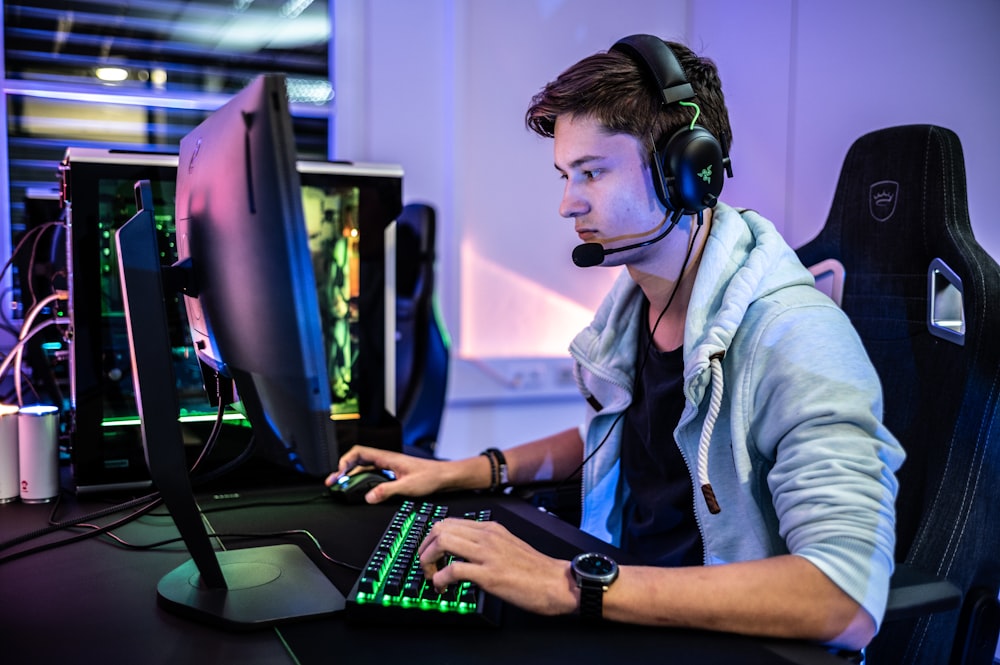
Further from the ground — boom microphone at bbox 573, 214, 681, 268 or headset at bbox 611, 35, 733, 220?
headset at bbox 611, 35, 733, 220

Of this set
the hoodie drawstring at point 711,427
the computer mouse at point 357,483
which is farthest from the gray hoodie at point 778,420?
the computer mouse at point 357,483

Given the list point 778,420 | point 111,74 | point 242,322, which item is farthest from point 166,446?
point 111,74

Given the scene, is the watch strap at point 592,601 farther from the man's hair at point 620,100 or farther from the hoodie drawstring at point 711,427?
the man's hair at point 620,100

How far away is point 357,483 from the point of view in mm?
1164

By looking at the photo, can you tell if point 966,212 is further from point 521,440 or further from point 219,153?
point 521,440

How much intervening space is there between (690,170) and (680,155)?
0.08 ft

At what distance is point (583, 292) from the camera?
10.2 ft

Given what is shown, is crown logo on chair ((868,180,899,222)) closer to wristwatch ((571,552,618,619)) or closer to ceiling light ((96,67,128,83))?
wristwatch ((571,552,618,619))

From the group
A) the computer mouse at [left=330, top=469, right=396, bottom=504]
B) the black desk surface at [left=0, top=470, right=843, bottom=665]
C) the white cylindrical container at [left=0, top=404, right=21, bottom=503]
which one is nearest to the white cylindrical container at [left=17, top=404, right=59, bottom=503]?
the white cylindrical container at [left=0, top=404, right=21, bottom=503]

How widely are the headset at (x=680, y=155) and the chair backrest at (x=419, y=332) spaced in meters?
1.14

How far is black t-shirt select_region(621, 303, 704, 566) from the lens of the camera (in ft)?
3.61

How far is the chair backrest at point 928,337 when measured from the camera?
0.99 meters

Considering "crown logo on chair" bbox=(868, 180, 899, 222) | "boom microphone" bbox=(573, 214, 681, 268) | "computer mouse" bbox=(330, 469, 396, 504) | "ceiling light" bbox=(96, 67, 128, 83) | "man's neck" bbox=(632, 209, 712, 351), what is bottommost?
"computer mouse" bbox=(330, 469, 396, 504)

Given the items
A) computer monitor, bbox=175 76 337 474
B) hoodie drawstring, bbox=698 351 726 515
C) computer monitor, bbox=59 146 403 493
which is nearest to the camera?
computer monitor, bbox=175 76 337 474
